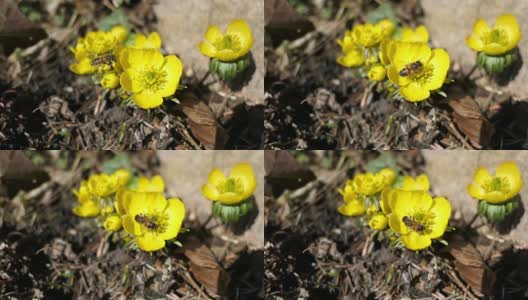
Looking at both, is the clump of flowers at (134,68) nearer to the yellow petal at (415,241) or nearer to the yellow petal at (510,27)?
the yellow petal at (415,241)

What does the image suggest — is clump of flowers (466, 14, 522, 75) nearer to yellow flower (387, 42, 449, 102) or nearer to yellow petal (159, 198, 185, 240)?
yellow flower (387, 42, 449, 102)

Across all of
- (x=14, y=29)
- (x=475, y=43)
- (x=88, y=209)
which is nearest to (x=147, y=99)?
(x=88, y=209)

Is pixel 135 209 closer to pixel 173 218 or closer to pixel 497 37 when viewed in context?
pixel 173 218

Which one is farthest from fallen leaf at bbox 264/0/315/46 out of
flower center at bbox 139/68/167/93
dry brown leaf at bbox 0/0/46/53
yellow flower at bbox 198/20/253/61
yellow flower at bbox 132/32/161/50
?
dry brown leaf at bbox 0/0/46/53

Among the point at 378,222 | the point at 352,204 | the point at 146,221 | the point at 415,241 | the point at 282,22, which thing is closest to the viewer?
the point at 146,221

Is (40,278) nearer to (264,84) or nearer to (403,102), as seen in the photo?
(264,84)

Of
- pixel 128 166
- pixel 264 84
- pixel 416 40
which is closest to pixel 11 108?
pixel 128 166

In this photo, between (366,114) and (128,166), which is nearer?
(366,114)
